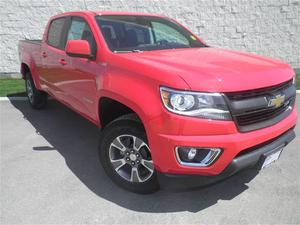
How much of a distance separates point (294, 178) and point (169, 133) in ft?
6.10

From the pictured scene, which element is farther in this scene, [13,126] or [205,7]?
[205,7]

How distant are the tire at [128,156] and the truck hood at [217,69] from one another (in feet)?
2.12

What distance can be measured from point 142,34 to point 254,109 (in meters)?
1.93

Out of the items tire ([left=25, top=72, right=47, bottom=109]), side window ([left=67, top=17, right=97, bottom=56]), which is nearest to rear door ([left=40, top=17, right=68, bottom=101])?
side window ([left=67, top=17, right=97, bottom=56])

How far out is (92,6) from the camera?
9305mm

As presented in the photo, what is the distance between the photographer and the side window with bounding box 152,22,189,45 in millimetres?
4387

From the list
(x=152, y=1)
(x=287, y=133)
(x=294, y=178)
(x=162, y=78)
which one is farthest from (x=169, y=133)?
(x=152, y=1)

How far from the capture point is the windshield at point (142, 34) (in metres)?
3.91

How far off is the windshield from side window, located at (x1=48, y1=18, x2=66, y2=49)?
3.59ft

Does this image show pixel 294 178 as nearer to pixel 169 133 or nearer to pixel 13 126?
pixel 169 133

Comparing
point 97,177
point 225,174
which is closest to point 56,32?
point 97,177

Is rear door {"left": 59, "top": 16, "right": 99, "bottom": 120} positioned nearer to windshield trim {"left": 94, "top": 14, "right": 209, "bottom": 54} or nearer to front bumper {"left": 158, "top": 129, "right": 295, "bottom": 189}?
windshield trim {"left": 94, "top": 14, "right": 209, "bottom": 54}

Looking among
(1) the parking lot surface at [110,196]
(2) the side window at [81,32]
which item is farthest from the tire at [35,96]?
(2) the side window at [81,32]

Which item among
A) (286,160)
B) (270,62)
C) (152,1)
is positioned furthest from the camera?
(152,1)
